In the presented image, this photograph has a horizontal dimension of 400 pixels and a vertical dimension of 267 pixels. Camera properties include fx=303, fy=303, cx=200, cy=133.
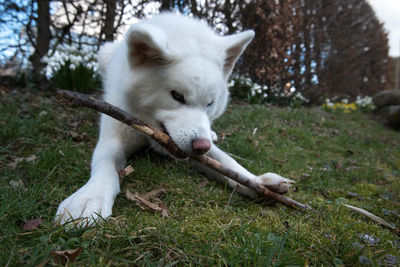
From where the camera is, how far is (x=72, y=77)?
167 inches

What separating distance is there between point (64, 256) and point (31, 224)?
1.16 feet

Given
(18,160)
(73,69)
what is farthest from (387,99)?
(18,160)

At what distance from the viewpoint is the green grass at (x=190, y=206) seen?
1.16 metres

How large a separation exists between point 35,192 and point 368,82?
449 inches

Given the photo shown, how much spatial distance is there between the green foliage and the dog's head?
2.57 metres

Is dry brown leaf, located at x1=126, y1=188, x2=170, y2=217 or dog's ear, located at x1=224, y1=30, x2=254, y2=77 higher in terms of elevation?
dog's ear, located at x1=224, y1=30, x2=254, y2=77

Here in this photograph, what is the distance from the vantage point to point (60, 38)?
502 cm

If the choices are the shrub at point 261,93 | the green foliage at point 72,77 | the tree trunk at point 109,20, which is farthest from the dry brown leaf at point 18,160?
the shrub at point 261,93

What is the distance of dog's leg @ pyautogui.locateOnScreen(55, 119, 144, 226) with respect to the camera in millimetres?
1380

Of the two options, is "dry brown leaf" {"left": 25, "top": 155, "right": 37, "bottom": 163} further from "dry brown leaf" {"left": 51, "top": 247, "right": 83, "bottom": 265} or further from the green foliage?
the green foliage

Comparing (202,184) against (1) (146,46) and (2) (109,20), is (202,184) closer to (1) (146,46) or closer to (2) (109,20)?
(1) (146,46)

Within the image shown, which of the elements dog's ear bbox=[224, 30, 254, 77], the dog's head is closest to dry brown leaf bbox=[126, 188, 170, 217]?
the dog's head

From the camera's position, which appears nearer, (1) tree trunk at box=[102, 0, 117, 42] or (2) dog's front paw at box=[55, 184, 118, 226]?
(2) dog's front paw at box=[55, 184, 118, 226]

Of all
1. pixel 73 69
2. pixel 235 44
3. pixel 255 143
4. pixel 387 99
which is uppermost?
pixel 235 44
